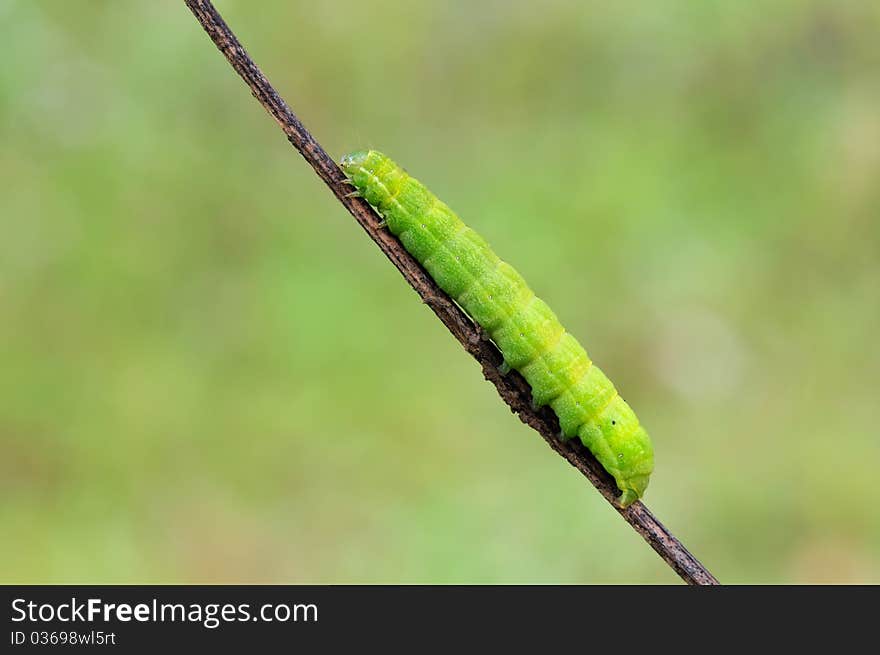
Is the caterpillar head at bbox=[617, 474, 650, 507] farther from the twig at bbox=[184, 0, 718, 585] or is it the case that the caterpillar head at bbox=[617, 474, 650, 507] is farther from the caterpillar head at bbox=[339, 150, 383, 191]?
the caterpillar head at bbox=[339, 150, 383, 191]

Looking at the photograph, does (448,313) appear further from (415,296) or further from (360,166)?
(415,296)

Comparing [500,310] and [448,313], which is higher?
[500,310]

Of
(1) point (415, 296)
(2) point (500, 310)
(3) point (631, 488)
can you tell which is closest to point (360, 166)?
(2) point (500, 310)

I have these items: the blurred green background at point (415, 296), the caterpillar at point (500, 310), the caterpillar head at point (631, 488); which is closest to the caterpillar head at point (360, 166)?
the caterpillar at point (500, 310)

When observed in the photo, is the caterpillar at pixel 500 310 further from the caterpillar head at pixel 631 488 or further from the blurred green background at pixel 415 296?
the blurred green background at pixel 415 296

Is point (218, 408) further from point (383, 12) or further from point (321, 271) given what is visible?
point (383, 12)

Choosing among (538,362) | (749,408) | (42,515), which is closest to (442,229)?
(538,362)
